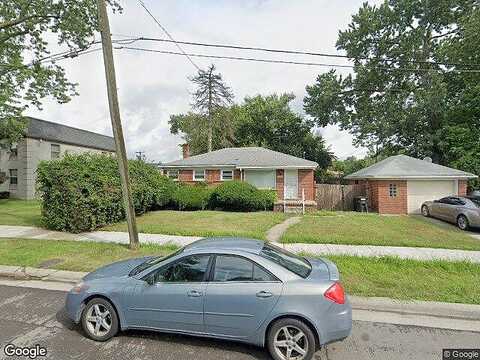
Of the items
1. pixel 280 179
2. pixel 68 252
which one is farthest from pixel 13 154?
pixel 68 252

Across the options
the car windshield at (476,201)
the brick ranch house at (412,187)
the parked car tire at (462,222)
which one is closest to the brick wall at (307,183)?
the brick ranch house at (412,187)

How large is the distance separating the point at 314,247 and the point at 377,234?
3.32 m

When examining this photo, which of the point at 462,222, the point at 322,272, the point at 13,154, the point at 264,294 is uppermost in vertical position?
the point at 13,154

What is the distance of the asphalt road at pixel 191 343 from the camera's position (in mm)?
3602

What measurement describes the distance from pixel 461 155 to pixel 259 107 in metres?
21.7

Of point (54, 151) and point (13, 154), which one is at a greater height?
point (54, 151)

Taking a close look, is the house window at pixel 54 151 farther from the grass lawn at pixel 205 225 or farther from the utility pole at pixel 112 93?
the utility pole at pixel 112 93

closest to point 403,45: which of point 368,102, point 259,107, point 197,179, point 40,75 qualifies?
point 368,102

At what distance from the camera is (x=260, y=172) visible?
21.6 metres

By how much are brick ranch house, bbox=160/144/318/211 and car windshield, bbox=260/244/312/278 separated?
14617 millimetres

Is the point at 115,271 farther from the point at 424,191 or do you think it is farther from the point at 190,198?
the point at 424,191

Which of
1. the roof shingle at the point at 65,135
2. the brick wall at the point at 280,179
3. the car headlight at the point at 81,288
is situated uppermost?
the roof shingle at the point at 65,135

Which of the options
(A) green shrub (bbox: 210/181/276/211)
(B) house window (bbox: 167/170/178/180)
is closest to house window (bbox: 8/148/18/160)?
(B) house window (bbox: 167/170/178/180)

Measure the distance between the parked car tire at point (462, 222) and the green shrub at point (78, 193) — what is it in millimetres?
15041
